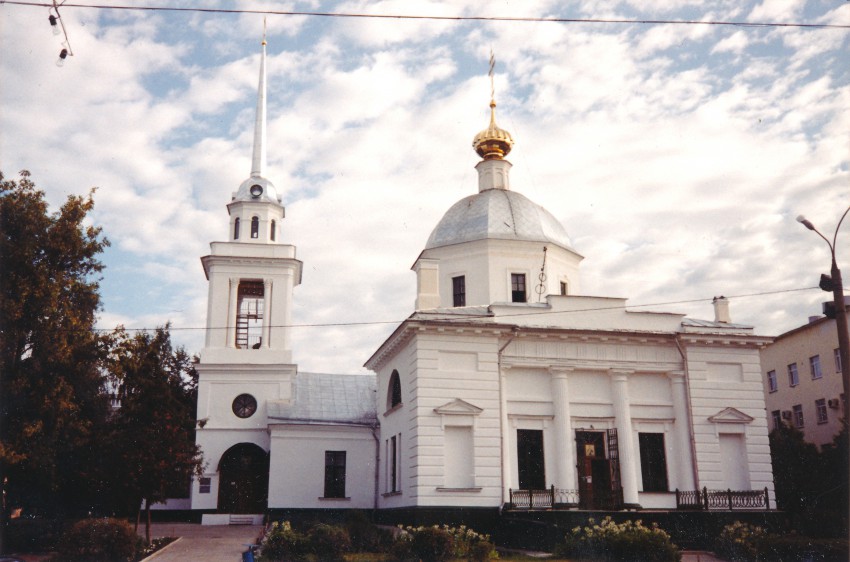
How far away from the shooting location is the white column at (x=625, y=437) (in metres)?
26.2

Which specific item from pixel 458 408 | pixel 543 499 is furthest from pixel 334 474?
pixel 543 499

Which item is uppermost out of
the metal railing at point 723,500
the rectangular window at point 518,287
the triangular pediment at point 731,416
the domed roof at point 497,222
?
the domed roof at point 497,222

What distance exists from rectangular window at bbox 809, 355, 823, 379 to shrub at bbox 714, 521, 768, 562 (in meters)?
19.0

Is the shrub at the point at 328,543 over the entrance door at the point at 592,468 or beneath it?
beneath

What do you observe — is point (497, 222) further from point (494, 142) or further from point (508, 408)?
point (508, 408)

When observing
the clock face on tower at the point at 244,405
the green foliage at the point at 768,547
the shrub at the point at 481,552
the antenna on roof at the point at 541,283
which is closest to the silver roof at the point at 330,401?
the clock face on tower at the point at 244,405

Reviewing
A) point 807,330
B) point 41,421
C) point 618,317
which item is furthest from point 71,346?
point 807,330

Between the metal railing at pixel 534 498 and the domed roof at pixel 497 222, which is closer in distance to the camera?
the metal railing at pixel 534 498

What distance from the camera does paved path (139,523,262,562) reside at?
2095cm

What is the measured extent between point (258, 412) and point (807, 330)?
1086 inches

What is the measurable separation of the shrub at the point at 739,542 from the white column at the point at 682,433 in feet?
12.0

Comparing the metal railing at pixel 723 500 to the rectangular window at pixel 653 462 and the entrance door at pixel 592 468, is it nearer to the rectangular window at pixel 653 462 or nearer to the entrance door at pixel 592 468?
the rectangular window at pixel 653 462

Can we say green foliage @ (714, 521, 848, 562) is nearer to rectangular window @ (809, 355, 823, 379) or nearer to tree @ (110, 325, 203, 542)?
tree @ (110, 325, 203, 542)

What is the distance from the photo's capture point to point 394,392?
30094 mm
